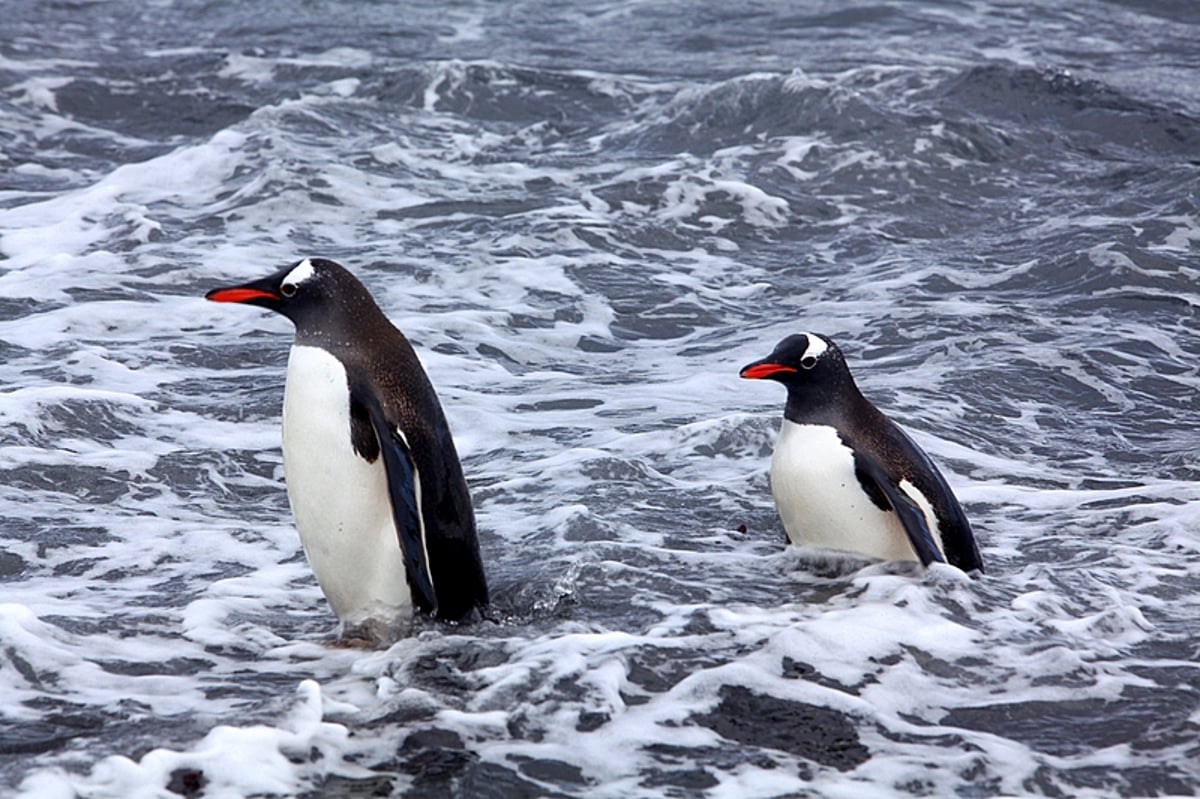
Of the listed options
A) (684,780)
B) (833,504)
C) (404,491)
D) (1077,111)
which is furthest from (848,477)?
(1077,111)

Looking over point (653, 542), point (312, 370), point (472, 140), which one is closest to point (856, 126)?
point (472, 140)

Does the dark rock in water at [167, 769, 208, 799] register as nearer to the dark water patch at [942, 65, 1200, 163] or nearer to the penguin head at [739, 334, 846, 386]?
the penguin head at [739, 334, 846, 386]

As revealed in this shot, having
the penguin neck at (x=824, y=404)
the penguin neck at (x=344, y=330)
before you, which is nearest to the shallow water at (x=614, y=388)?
the penguin neck at (x=824, y=404)

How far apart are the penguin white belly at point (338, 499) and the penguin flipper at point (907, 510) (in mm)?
1604

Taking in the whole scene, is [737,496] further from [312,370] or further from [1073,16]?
[1073,16]

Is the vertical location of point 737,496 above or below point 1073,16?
below

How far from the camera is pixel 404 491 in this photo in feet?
15.1

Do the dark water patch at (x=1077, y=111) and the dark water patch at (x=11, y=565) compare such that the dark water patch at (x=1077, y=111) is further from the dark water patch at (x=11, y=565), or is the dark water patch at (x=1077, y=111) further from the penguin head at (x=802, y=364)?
the dark water patch at (x=11, y=565)

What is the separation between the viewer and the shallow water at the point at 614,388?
162 inches

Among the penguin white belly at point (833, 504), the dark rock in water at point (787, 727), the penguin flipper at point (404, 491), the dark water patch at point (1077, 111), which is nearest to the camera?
the dark rock in water at point (787, 727)

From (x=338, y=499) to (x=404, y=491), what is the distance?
0.26 meters

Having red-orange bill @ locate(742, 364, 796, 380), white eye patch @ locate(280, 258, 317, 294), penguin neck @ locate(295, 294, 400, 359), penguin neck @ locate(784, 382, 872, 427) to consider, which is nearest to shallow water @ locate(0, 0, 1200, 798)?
penguin neck @ locate(784, 382, 872, 427)

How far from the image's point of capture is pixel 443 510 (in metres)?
4.66

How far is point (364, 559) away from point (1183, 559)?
104 inches
